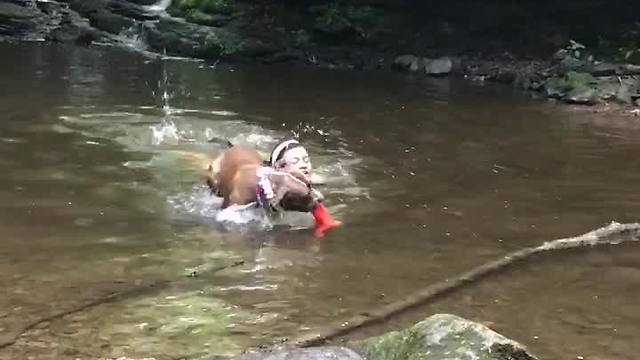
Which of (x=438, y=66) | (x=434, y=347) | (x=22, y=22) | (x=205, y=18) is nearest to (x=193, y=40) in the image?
(x=205, y=18)

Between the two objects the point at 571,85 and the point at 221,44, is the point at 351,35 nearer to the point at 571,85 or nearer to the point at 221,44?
the point at 221,44

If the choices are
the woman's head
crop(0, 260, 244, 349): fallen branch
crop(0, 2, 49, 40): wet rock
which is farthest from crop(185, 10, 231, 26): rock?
crop(0, 260, 244, 349): fallen branch

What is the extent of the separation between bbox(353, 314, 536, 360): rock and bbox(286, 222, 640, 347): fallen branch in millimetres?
738

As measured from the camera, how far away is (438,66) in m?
19.3

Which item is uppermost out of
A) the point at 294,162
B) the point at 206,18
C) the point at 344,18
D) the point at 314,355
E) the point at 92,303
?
the point at 314,355

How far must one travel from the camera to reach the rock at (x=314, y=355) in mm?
3912

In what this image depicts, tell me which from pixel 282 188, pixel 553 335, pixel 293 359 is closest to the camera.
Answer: pixel 293 359

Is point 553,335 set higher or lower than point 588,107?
higher

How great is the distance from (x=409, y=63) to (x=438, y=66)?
744 millimetres

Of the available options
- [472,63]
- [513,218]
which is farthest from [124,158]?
[472,63]

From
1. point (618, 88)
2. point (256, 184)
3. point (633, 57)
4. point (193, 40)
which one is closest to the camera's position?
point (256, 184)

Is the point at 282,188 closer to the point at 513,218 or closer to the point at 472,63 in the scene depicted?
the point at 513,218

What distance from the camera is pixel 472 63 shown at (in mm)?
19625

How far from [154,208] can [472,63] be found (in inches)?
517
